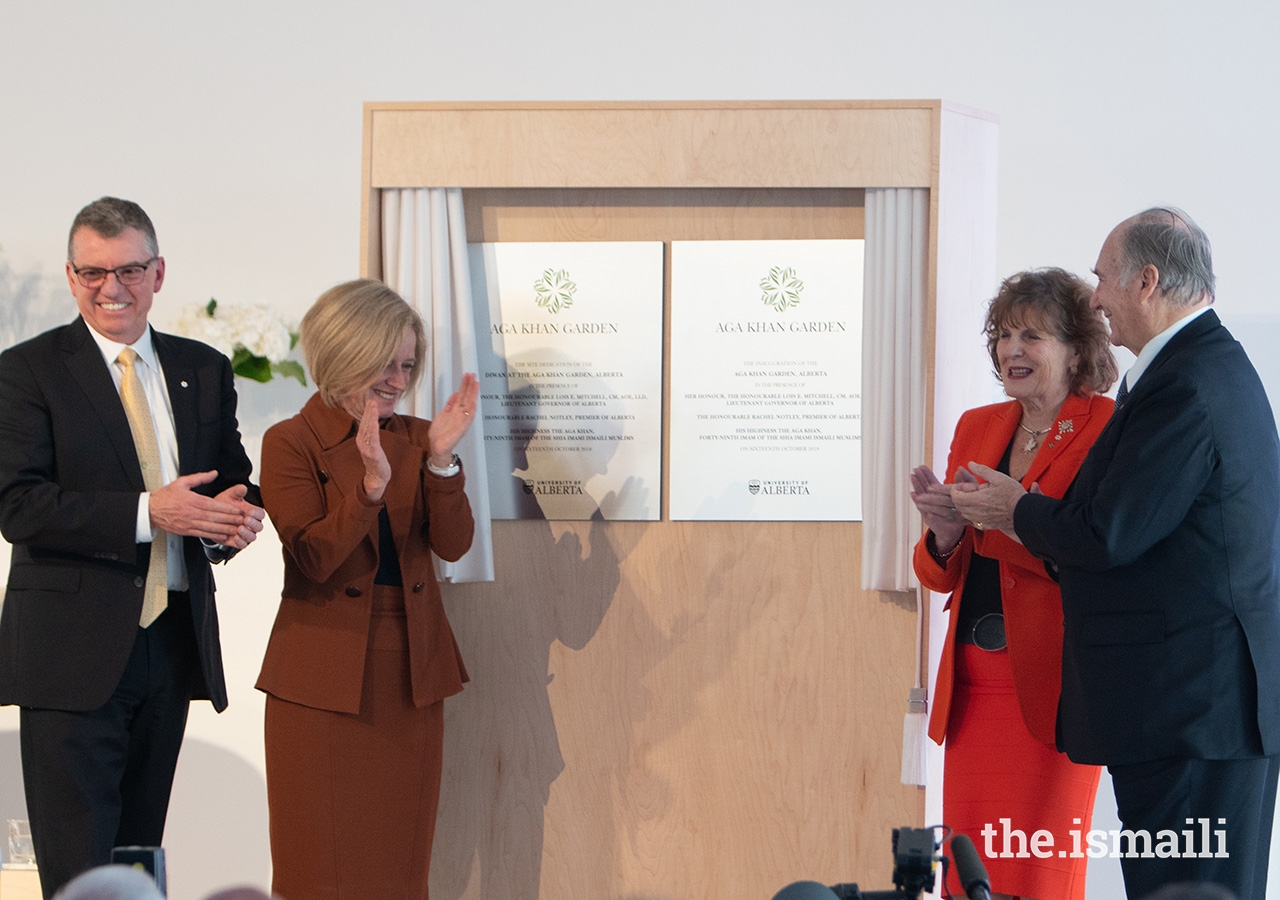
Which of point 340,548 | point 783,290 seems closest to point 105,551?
point 340,548

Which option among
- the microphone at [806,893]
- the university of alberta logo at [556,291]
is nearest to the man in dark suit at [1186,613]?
the microphone at [806,893]

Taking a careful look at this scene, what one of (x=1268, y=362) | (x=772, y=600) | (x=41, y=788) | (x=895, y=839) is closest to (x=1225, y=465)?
(x=895, y=839)

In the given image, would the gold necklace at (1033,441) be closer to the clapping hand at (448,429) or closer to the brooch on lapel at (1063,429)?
the brooch on lapel at (1063,429)

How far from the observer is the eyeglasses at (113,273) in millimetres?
2785

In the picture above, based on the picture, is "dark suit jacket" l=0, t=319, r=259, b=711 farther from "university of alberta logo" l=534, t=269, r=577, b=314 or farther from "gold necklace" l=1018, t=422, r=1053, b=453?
"gold necklace" l=1018, t=422, r=1053, b=453

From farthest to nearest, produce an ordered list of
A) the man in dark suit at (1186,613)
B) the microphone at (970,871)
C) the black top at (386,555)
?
1. the black top at (386,555)
2. the man in dark suit at (1186,613)
3. the microphone at (970,871)

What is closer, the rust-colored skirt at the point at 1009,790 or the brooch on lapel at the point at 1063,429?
the rust-colored skirt at the point at 1009,790

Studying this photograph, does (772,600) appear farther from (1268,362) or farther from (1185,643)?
(1268,362)

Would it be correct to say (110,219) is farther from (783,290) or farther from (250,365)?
(783,290)

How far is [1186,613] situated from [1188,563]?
0.10 metres

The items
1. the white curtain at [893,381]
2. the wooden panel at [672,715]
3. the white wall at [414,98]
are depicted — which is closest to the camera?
the white curtain at [893,381]

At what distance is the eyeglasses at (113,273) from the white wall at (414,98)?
1.91 metres

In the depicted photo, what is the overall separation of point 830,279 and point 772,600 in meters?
1.02

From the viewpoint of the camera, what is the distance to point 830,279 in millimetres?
3594
